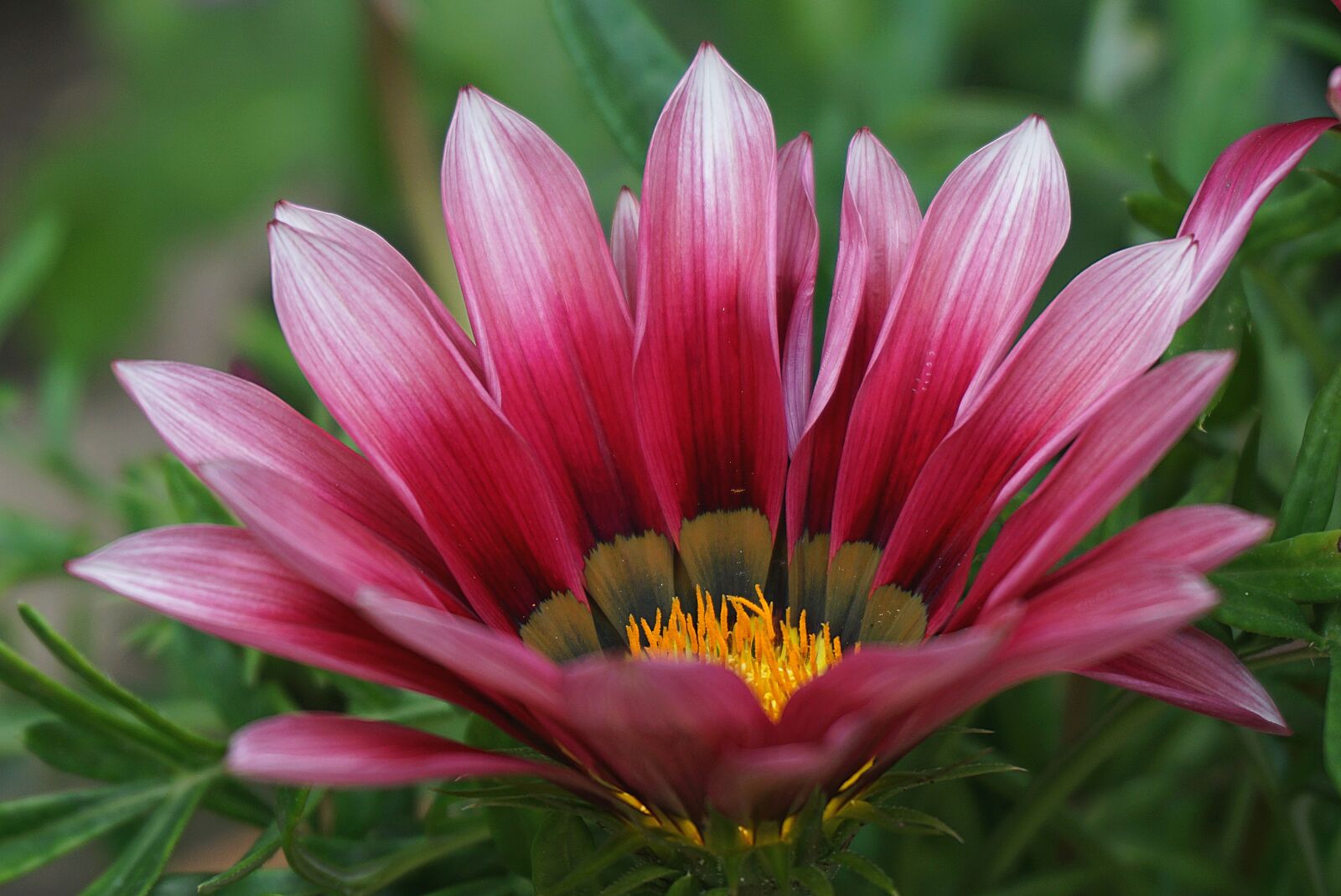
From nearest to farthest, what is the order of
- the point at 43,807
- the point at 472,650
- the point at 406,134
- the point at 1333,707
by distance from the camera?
the point at 472,650, the point at 1333,707, the point at 43,807, the point at 406,134

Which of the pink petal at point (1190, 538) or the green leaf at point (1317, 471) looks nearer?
the pink petal at point (1190, 538)

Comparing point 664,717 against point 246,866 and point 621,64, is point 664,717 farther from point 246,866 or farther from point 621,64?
point 621,64

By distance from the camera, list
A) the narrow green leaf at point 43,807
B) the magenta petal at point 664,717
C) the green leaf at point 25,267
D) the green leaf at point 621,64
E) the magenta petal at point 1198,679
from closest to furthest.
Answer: the magenta petal at point 664,717 → the magenta petal at point 1198,679 → the narrow green leaf at point 43,807 → the green leaf at point 621,64 → the green leaf at point 25,267

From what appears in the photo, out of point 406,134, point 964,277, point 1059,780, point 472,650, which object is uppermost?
point 406,134

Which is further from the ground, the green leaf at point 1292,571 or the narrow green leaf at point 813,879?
the green leaf at point 1292,571

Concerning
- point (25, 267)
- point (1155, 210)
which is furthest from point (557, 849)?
point (25, 267)

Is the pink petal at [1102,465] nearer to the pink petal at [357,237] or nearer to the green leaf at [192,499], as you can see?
the pink petal at [357,237]

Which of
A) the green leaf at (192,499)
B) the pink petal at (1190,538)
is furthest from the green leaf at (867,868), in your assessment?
the green leaf at (192,499)

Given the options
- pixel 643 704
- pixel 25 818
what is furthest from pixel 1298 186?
pixel 25 818
